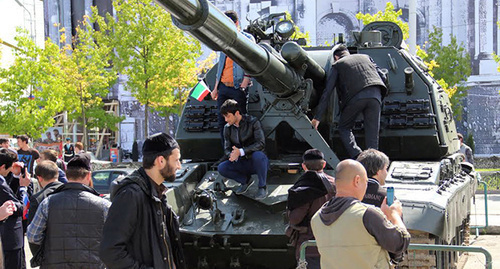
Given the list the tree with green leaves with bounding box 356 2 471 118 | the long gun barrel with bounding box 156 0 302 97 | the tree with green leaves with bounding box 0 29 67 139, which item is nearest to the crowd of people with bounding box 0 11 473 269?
the long gun barrel with bounding box 156 0 302 97

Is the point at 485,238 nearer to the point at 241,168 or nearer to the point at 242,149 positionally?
the point at 241,168

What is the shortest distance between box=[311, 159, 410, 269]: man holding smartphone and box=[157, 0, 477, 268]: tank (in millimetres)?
2117

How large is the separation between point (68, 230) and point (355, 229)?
234cm

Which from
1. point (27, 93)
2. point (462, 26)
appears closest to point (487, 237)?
point (27, 93)

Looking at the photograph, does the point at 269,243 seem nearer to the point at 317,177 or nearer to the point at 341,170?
the point at 317,177

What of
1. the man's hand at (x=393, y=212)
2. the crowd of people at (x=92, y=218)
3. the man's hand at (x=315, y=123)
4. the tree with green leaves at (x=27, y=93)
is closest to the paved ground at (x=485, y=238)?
the man's hand at (x=315, y=123)

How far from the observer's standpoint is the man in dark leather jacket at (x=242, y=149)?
8055mm

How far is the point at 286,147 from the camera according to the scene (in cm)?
913

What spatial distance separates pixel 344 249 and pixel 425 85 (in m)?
5.40

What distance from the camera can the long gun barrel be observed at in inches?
223

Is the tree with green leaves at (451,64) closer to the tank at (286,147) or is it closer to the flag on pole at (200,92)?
the tank at (286,147)

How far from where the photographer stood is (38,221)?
18.0 feet

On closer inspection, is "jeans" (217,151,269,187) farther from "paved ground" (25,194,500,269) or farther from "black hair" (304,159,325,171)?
"paved ground" (25,194,500,269)

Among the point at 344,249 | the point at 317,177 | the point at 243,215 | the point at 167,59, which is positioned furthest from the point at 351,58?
the point at 167,59
